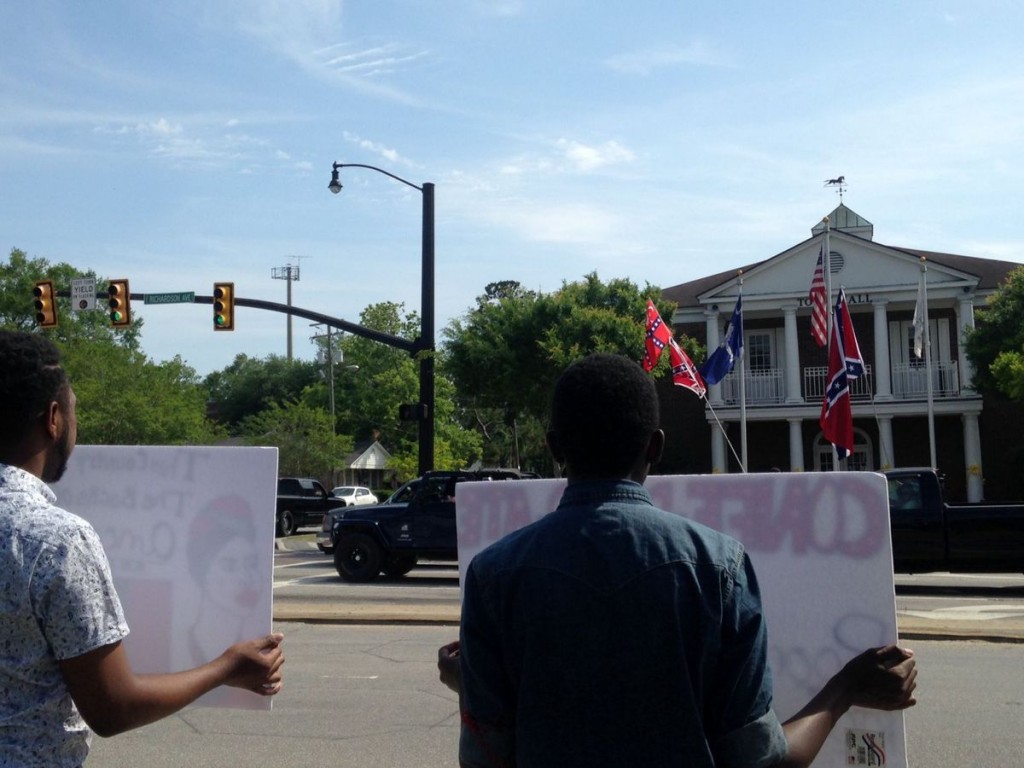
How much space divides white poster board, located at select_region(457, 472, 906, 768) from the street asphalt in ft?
27.4

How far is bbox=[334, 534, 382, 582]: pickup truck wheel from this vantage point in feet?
63.2

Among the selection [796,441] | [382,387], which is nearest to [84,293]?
[796,441]

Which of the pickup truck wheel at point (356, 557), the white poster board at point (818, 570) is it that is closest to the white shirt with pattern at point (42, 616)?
the white poster board at point (818, 570)

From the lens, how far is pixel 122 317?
23.7 metres

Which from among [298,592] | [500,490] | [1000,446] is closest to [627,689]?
[500,490]

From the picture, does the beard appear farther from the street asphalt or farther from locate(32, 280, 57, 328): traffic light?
locate(32, 280, 57, 328): traffic light

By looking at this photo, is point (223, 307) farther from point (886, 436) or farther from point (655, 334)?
point (886, 436)

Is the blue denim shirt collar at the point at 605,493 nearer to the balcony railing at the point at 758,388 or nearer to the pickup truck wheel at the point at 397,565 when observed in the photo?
the pickup truck wheel at the point at 397,565

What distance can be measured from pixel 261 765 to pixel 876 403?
102 ft

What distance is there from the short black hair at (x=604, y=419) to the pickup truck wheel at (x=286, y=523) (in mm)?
31398

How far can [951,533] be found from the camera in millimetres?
16266

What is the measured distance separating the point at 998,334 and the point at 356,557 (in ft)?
69.5

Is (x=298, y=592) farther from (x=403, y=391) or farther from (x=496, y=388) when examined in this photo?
(x=403, y=391)

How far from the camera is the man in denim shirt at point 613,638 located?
2084 millimetres
